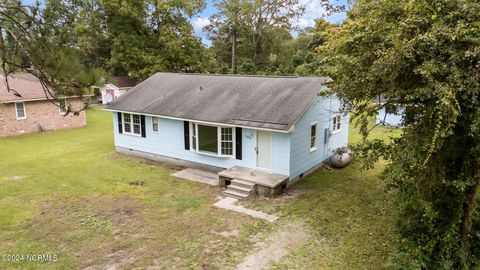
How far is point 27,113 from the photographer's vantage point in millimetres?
20812

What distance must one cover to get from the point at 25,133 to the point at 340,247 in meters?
21.0

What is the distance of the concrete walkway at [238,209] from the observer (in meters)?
9.05

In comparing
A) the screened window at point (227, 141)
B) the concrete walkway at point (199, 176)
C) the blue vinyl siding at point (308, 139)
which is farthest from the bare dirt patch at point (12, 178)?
the blue vinyl siding at point (308, 139)

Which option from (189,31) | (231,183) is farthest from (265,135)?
(189,31)

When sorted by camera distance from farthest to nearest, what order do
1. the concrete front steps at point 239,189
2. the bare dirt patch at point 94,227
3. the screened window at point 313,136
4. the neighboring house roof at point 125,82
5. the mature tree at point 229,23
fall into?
the mature tree at point 229,23 → the neighboring house roof at point 125,82 → the screened window at point 313,136 → the concrete front steps at point 239,189 → the bare dirt patch at point 94,227

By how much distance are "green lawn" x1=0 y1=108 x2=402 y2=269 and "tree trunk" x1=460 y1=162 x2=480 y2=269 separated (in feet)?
4.95

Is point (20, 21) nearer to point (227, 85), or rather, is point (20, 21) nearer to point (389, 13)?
point (389, 13)

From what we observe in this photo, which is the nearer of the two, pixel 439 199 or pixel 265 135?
pixel 439 199

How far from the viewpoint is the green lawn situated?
711 cm

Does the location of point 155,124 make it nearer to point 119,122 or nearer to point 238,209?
point 119,122

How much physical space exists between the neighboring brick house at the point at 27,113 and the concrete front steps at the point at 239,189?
42.3 ft

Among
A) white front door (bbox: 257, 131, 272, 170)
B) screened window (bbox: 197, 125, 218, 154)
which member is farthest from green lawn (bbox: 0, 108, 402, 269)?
screened window (bbox: 197, 125, 218, 154)

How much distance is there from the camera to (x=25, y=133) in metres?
20.8

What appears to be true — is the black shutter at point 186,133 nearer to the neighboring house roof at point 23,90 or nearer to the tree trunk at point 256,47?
the neighboring house roof at point 23,90
